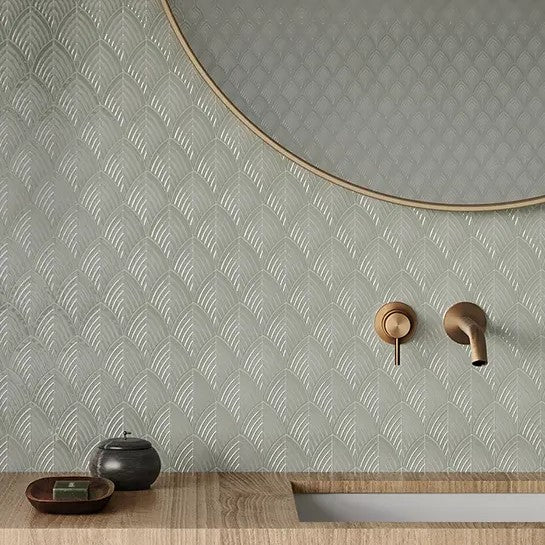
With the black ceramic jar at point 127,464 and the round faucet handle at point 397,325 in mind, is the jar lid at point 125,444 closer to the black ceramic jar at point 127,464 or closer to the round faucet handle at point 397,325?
the black ceramic jar at point 127,464

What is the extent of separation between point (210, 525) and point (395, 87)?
0.86 metres

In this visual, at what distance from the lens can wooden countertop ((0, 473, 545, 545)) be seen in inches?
48.1

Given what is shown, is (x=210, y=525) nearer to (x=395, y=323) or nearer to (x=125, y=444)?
(x=125, y=444)


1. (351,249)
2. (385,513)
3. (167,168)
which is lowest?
(385,513)

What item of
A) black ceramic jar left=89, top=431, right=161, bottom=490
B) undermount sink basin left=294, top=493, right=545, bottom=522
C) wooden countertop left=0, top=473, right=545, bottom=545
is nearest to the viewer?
wooden countertop left=0, top=473, right=545, bottom=545

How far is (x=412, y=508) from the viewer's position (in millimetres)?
1581

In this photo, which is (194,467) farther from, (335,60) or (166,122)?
(335,60)

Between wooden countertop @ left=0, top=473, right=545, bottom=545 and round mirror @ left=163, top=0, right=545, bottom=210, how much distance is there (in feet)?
1.99

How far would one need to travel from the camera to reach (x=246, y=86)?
165cm

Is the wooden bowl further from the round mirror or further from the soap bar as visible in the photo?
the round mirror

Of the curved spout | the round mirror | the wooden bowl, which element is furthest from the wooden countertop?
the round mirror

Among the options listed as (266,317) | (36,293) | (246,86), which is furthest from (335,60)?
(36,293)

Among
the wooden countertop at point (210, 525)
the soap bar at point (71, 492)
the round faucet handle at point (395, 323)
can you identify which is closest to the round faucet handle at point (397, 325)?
the round faucet handle at point (395, 323)

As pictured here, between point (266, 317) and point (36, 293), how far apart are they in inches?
16.7
